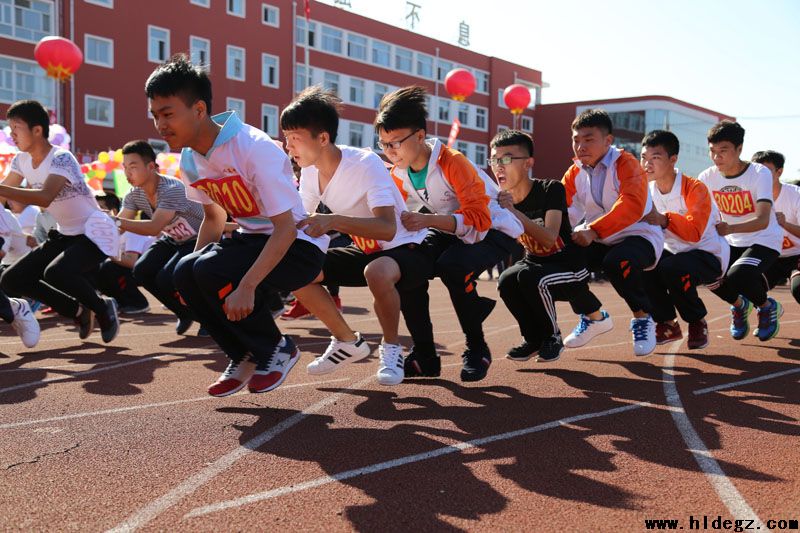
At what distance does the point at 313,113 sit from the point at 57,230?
3138mm

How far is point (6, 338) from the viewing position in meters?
7.04

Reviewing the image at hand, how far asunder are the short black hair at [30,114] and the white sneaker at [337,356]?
10.3 feet

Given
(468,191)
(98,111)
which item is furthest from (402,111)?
(98,111)

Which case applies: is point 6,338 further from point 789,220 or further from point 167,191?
point 789,220

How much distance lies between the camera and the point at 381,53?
4066 cm

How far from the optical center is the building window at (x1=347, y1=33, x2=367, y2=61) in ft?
127

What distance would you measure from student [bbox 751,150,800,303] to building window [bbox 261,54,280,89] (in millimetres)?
29185

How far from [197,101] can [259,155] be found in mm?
408

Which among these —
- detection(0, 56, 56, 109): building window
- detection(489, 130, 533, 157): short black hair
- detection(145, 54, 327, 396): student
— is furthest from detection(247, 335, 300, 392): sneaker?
detection(0, 56, 56, 109): building window

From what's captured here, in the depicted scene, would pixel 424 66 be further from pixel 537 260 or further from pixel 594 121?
pixel 537 260

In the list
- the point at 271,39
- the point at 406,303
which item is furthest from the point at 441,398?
the point at 271,39

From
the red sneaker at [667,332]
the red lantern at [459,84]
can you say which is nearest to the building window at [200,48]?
the red lantern at [459,84]

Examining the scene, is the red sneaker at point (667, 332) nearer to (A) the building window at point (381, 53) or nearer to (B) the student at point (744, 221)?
(B) the student at point (744, 221)

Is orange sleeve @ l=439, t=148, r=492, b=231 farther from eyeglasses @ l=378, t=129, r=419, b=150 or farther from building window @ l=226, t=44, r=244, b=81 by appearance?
building window @ l=226, t=44, r=244, b=81
